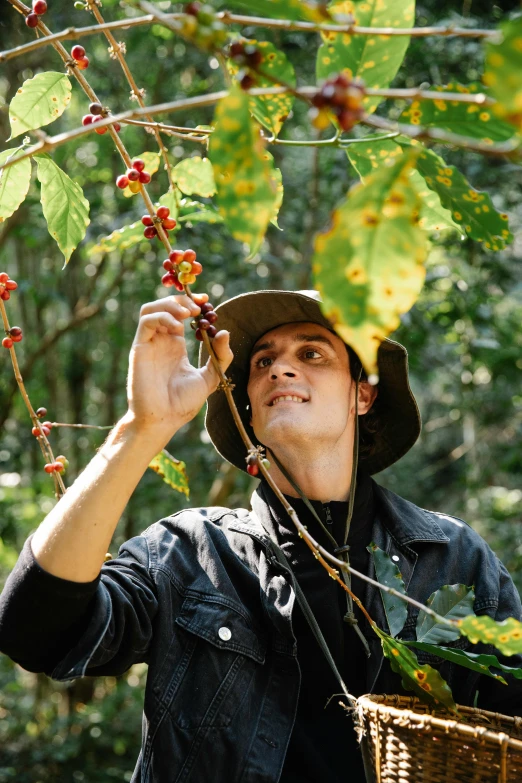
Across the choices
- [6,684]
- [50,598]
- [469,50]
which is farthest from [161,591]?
[6,684]

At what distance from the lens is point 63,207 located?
1.28 metres

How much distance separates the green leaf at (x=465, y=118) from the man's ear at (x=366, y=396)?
1.36m

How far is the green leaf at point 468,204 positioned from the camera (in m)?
0.83

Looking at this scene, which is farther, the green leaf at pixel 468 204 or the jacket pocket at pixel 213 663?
the jacket pocket at pixel 213 663

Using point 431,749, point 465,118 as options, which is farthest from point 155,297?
point 465,118

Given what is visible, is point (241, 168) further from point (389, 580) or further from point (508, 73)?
point (389, 580)

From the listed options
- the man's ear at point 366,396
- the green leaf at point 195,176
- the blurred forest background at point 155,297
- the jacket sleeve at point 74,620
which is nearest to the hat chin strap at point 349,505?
the man's ear at point 366,396

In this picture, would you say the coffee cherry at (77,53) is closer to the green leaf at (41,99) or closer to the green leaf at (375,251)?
the green leaf at (41,99)

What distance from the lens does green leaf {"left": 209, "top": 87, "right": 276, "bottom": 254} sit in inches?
25.3

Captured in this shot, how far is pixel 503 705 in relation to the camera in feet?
5.32

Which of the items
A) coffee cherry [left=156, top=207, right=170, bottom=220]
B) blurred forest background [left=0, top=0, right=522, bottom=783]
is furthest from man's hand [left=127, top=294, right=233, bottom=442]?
blurred forest background [left=0, top=0, right=522, bottom=783]

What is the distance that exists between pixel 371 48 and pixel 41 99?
0.63 m

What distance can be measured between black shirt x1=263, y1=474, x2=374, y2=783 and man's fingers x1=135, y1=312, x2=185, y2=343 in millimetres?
652

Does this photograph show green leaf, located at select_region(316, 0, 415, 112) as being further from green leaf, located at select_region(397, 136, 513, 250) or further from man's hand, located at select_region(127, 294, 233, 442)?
man's hand, located at select_region(127, 294, 233, 442)
